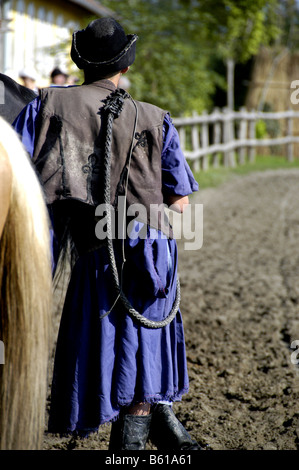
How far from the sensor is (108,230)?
1.99 m

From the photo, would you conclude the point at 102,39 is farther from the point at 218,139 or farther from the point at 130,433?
the point at 218,139

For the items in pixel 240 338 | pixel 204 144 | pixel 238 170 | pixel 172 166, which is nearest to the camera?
pixel 172 166

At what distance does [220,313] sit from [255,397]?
1.26 metres

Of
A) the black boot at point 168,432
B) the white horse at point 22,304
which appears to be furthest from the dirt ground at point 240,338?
the white horse at point 22,304

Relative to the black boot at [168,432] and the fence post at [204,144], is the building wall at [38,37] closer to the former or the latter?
the fence post at [204,144]

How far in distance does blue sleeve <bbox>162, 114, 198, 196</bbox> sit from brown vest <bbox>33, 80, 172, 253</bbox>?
4 cm

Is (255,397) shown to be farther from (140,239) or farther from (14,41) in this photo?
(14,41)

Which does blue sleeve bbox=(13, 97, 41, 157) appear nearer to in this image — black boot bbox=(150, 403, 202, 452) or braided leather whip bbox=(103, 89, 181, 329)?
braided leather whip bbox=(103, 89, 181, 329)

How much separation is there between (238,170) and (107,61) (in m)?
11.6

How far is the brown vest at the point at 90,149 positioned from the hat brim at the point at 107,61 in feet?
0.21

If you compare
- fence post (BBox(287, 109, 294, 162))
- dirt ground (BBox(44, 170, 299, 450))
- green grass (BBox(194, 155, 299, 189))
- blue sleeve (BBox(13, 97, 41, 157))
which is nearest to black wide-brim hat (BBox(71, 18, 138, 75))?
blue sleeve (BBox(13, 97, 41, 157))

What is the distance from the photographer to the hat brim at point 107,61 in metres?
2.02

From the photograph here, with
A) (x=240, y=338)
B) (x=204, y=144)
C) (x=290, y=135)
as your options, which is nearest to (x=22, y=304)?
(x=240, y=338)
